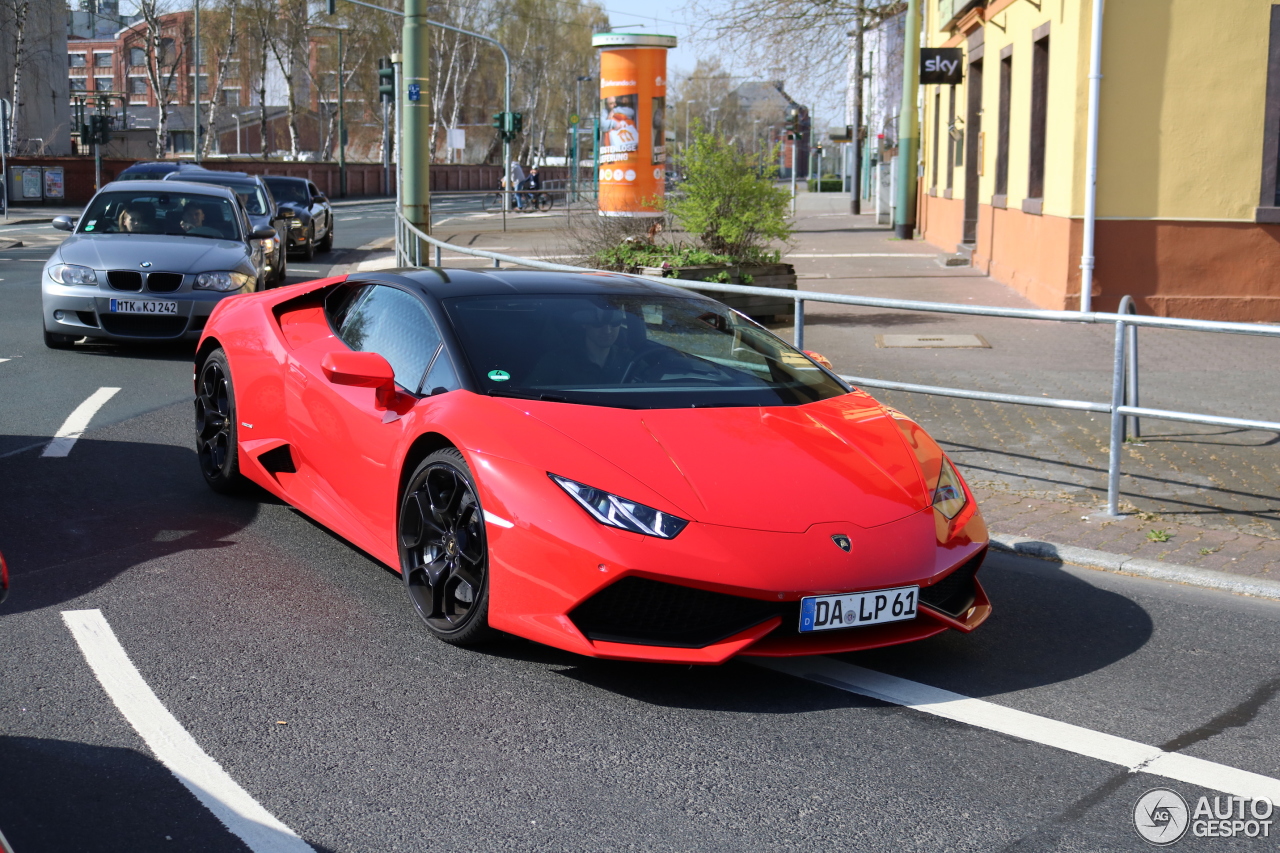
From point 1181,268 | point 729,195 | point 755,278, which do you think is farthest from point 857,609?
point 1181,268

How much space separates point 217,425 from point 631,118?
20.4m

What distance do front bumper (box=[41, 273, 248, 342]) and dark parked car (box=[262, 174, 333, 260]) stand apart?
489 inches

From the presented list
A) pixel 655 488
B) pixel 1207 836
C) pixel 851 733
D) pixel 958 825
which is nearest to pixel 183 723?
pixel 655 488

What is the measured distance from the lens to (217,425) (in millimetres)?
6871

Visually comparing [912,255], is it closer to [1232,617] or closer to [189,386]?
[189,386]

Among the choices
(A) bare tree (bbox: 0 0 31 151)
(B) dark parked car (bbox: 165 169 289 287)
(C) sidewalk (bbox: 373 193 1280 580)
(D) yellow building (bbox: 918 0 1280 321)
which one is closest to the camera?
(C) sidewalk (bbox: 373 193 1280 580)

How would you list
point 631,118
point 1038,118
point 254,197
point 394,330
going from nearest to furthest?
point 394,330 → point 1038,118 → point 254,197 → point 631,118

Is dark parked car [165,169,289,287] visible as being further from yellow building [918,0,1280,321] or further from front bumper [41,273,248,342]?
yellow building [918,0,1280,321]

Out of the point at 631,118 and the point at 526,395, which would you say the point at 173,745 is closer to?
the point at 526,395

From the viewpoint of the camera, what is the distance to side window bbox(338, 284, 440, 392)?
5.27 meters

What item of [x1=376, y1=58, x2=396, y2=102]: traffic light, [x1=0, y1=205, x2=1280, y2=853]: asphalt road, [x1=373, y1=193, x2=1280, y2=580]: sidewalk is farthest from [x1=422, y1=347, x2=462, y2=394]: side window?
[x1=376, y1=58, x2=396, y2=102]: traffic light

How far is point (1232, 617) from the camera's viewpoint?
5336mm

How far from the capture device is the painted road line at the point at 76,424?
7883 mm

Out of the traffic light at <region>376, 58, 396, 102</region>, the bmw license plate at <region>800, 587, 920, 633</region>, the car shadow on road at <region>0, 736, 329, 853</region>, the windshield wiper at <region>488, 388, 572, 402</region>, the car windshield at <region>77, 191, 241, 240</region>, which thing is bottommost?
the car shadow on road at <region>0, 736, 329, 853</region>
